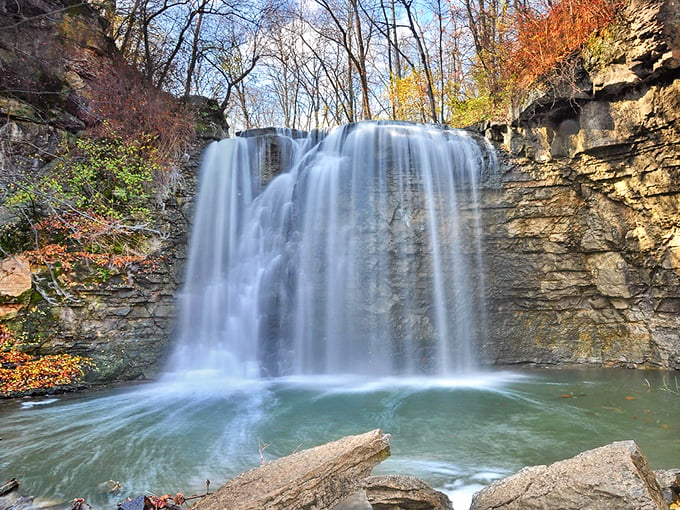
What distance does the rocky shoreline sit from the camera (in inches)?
→ 84.9

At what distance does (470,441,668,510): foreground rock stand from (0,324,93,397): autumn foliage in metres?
6.63

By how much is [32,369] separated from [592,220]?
9.85 m

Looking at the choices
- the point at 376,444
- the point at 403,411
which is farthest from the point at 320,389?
the point at 376,444

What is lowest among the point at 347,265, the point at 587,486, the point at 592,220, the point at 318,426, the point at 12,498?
the point at 318,426

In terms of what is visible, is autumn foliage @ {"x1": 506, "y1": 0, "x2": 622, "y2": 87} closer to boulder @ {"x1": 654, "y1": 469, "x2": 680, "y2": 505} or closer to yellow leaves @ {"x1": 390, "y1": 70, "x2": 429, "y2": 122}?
boulder @ {"x1": 654, "y1": 469, "x2": 680, "y2": 505}

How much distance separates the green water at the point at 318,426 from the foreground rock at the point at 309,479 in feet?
3.18

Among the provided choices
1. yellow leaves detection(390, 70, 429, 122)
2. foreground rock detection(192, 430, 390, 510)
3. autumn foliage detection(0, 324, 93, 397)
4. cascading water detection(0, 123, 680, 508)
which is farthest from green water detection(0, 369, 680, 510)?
yellow leaves detection(390, 70, 429, 122)

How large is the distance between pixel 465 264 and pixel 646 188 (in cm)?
322

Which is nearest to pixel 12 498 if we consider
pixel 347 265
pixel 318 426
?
pixel 318 426

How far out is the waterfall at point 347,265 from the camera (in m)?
8.13

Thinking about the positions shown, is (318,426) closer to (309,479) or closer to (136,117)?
(309,479)

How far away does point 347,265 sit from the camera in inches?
333

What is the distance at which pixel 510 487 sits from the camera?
2.50m

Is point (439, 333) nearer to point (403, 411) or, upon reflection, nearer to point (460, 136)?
point (403, 411)
